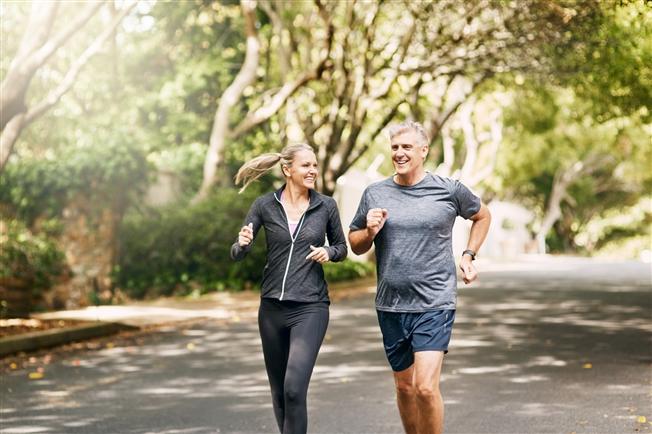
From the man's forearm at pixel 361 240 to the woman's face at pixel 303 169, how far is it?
1.34 ft

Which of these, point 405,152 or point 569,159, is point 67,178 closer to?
point 405,152

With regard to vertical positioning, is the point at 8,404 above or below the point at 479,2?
below

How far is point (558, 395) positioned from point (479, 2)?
13.4 meters

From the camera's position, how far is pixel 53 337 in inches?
512

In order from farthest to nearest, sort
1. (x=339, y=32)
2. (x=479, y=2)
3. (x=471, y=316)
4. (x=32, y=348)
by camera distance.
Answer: (x=339, y=32) → (x=479, y=2) → (x=471, y=316) → (x=32, y=348)

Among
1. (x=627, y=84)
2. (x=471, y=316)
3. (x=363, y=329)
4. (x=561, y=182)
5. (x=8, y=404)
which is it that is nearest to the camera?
(x=8, y=404)

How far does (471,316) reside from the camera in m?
16.6

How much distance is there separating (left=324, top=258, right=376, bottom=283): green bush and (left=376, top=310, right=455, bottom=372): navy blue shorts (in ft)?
61.8

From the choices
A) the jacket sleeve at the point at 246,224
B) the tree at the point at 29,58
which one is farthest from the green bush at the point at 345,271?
the jacket sleeve at the point at 246,224

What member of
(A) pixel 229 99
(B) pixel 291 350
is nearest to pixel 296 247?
(B) pixel 291 350

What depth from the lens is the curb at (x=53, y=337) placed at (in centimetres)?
1208

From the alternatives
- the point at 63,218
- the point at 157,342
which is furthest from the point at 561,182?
the point at 157,342

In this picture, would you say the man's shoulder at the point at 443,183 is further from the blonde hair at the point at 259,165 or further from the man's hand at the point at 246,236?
the man's hand at the point at 246,236

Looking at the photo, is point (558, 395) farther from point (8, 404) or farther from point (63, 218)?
point (63, 218)
